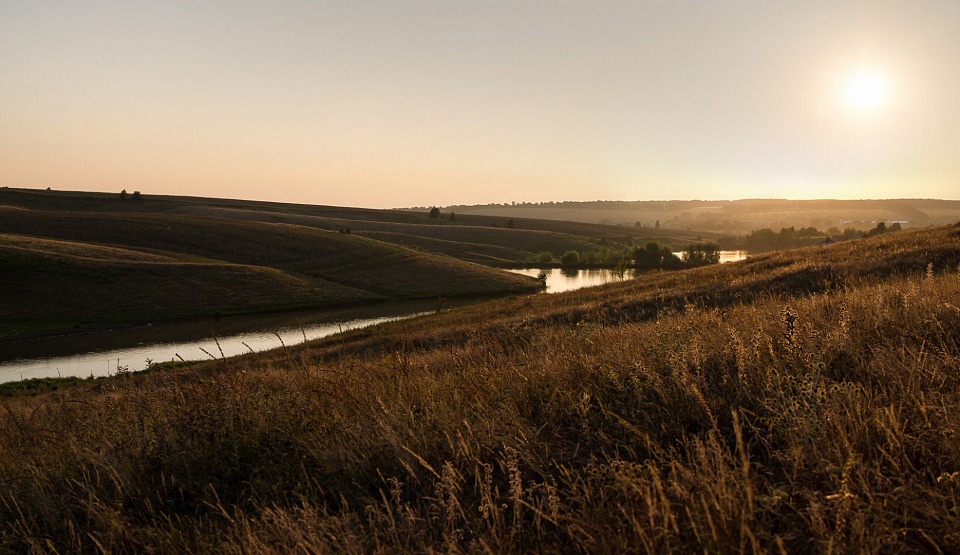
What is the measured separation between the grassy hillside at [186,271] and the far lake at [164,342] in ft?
13.1

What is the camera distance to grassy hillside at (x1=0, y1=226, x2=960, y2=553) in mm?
2771

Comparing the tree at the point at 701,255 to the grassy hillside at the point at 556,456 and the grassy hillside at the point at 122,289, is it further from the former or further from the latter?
the grassy hillside at the point at 556,456

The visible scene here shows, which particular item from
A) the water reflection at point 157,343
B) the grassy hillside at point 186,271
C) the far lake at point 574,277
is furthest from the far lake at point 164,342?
the far lake at point 574,277

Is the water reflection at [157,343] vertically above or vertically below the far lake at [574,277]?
below

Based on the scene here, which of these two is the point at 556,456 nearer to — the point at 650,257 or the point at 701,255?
the point at 650,257

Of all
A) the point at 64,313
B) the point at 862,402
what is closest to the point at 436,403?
the point at 862,402

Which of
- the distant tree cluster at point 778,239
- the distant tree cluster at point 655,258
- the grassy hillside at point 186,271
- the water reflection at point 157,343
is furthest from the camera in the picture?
the distant tree cluster at point 778,239

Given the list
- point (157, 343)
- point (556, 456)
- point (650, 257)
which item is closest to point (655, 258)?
point (650, 257)

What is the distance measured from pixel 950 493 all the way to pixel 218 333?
52563mm

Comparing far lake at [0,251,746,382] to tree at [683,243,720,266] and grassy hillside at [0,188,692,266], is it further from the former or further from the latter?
tree at [683,243,720,266]

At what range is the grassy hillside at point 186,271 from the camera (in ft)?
176

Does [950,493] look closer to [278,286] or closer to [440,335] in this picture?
[440,335]

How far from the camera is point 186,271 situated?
65.9 metres

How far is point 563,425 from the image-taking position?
4.35 m
